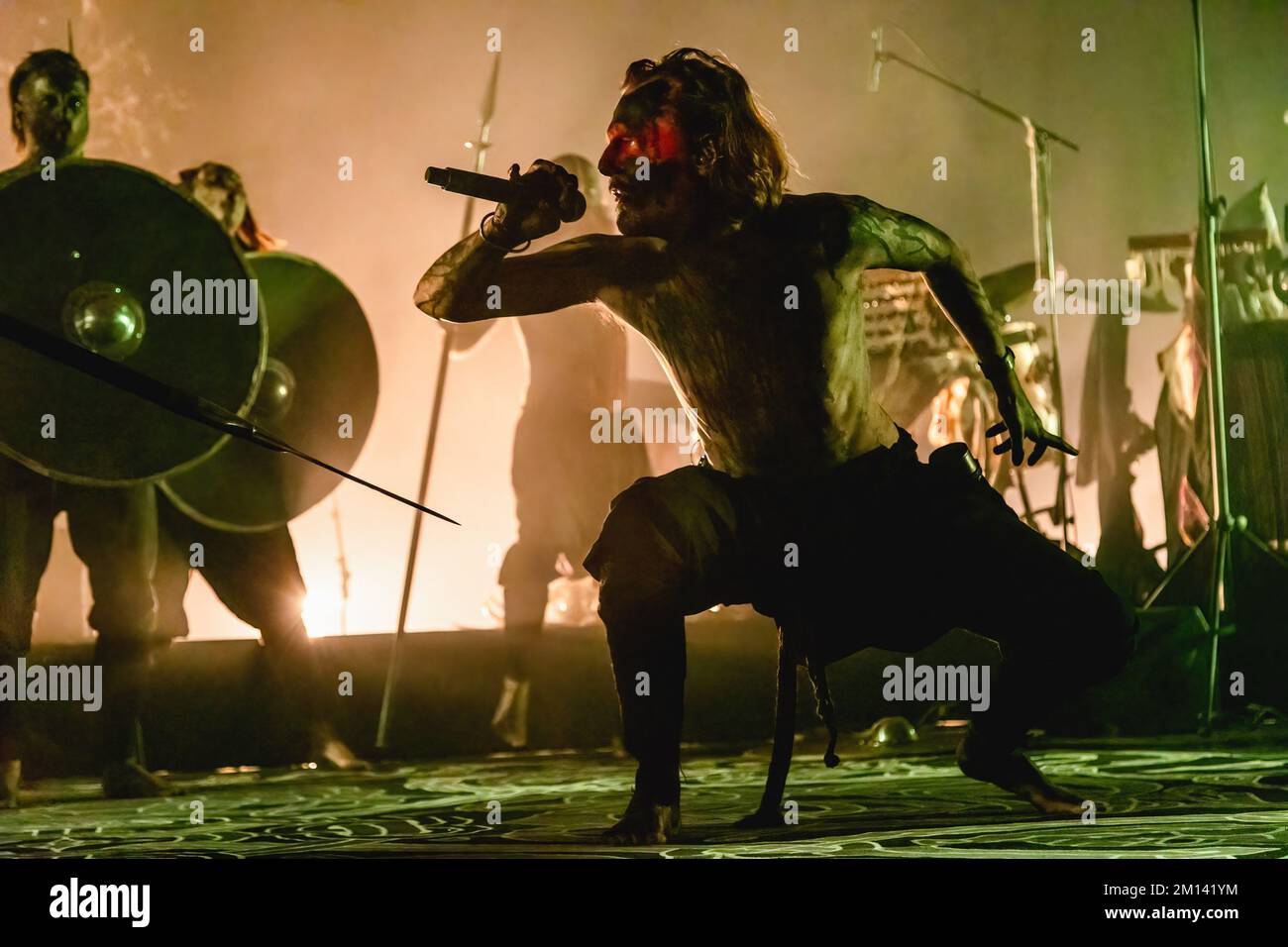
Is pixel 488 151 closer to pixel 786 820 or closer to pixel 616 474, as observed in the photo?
pixel 616 474

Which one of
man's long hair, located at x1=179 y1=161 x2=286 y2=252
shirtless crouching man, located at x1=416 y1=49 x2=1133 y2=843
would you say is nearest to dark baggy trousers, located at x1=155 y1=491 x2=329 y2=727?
man's long hair, located at x1=179 y1=161 x2=286 y2=252

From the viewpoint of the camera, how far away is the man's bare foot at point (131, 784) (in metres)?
3.46

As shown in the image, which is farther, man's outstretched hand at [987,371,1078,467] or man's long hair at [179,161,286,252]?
man's long hair at [179,161,286,252]

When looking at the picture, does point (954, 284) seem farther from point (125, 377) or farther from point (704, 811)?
point (125, 377)

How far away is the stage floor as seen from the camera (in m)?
2.33

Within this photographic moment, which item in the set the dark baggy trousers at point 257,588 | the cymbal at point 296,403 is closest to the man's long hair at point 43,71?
the cymbal at point 296,403

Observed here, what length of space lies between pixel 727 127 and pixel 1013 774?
1.57 m

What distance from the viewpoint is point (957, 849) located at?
2.26 meters

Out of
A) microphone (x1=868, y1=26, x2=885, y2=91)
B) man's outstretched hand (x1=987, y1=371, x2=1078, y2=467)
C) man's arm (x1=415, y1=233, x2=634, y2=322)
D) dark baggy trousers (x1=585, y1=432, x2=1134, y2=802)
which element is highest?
microphone (x1=868, y1=26, x2=885, y2=91)

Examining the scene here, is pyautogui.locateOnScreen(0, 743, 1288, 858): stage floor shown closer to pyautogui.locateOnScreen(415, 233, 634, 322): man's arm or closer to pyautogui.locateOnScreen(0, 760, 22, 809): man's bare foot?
pyautogui.locateOnScreen(0, 760, 22, 809): man's bare foot

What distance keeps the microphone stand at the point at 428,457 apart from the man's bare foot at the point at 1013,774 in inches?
81.8

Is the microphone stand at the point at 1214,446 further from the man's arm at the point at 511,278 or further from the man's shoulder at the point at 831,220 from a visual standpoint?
the man's arm at the point at 511,278

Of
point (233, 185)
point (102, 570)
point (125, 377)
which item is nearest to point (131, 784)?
point (102, 570)
